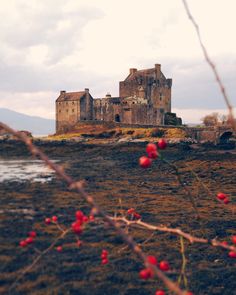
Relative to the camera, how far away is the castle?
7300 centimetres

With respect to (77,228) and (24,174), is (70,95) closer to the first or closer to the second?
(24,174)

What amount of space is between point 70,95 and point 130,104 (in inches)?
619

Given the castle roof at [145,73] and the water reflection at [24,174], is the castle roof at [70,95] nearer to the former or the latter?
the castle roof at [145,73]

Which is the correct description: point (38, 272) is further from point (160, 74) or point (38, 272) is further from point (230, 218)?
point (160, 74)

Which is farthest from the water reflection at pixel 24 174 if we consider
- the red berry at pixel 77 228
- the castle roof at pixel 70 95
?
the castle roof at pixel 70 95

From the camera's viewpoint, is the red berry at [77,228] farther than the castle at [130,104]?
No

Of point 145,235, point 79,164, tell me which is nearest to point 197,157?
point 79,164

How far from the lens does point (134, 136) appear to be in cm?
6088

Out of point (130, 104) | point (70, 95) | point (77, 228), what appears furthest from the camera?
point (70, 95)

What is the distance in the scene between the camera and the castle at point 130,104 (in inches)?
2874

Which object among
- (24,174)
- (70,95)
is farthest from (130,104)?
(24,174)

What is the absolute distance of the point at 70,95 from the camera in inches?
3174

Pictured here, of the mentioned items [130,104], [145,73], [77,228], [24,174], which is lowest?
[24,174]

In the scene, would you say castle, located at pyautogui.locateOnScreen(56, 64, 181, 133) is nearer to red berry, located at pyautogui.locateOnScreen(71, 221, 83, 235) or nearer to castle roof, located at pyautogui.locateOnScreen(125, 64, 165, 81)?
castle roof, located at pyautogui.locateOnScreen(125, 64, 165, 81)
